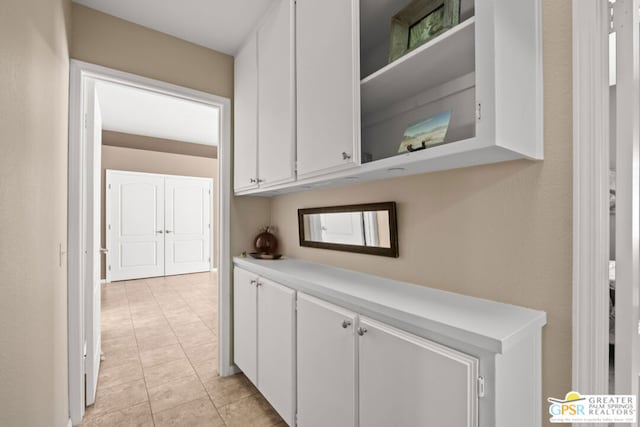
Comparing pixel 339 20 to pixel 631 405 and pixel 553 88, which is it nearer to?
pixel 553 88

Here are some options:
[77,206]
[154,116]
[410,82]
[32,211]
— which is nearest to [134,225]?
[154,116]

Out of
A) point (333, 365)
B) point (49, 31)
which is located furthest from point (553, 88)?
point (49, 31)

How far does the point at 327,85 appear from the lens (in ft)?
4.68

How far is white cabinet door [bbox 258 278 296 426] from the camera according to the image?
160 centimetres

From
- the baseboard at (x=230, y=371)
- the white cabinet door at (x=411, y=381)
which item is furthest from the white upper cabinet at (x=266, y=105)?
the baseboard at (x=230, y=371)

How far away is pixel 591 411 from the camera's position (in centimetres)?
91

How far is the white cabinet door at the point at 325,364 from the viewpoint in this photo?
3.99 feet

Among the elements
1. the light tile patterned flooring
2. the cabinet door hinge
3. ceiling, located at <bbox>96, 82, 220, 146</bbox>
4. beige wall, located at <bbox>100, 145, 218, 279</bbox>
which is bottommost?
the light tile patterned flooring

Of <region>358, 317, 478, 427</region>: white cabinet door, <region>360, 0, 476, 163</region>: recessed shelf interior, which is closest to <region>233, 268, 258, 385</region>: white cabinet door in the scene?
<region>358, 317, 478, 427</region>: white cabinet door

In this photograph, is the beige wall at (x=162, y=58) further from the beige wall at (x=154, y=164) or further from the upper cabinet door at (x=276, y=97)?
the beige wall at (x=154, y=164)

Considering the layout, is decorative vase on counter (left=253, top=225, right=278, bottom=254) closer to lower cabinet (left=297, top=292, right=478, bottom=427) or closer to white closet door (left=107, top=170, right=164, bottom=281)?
lower cabinet (left=297, top=292, right=478, bottom=427)

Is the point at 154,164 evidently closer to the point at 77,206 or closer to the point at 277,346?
the point at 77,206

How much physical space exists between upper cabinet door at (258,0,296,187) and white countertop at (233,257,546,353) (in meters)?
0.64

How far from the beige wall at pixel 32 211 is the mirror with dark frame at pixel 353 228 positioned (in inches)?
55.4
